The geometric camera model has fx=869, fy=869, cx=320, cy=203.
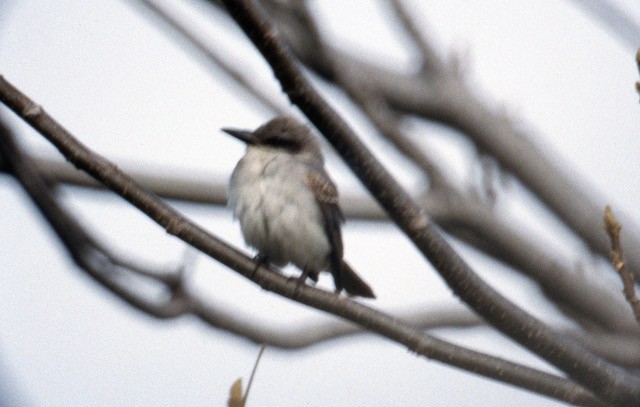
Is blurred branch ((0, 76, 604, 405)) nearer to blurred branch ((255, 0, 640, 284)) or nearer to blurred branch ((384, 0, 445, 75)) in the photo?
blurred branch ((255, 0, 640, 284))

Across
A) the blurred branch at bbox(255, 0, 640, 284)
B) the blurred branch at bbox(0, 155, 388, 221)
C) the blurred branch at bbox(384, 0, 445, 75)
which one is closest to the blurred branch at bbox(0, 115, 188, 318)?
the blurred branch at bbox(0, 155, 388, 221)

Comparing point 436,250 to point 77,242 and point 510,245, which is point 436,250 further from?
point 510,245

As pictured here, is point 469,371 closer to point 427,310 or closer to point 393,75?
point 427,310

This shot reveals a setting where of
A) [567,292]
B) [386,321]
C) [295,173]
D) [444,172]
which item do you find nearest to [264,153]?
[295,173]

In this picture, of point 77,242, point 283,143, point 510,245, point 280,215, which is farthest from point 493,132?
point 77,242

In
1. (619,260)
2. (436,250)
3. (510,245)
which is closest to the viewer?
(619,260)
